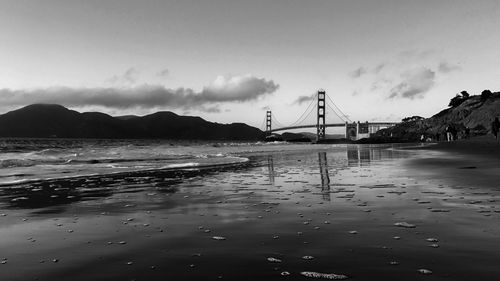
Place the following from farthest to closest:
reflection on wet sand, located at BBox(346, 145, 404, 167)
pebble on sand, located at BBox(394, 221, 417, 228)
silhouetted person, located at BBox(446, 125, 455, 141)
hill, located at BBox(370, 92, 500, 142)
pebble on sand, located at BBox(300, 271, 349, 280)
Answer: hill, located at BBox(370, 92, 500, 142), silhouetted person, located at BBox(446, 125, 455, 141), reflection on wet sand, located at BBox(346, 145, 404, 167), pebble on sand, located at BBox(394, 221, 417, 228), pebble on sand, located at BBox(300, 271, 349, 280)

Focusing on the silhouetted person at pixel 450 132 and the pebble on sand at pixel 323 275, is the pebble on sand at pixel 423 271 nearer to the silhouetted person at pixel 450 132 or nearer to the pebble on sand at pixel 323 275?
the pebble on sand at pixel 323 275

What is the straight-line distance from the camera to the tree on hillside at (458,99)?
144 m

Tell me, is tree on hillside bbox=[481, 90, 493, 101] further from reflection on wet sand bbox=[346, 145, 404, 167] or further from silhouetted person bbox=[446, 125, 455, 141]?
reflection on wet sand bbox=[346, 145, 404, 167]

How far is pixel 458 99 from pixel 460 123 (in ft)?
150

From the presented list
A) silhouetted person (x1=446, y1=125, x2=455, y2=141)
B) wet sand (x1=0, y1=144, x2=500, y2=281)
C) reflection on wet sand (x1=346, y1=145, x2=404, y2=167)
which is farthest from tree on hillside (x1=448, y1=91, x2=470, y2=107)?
wet sand (x1=0, y1=144, x2=500, y2=281)

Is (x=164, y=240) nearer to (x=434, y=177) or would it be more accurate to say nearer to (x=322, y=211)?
(x=322, y=211)

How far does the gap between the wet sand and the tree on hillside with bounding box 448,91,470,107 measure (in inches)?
6057

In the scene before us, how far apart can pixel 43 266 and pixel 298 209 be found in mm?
4725

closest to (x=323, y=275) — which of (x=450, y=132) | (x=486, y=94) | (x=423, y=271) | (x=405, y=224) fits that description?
(x=423, y=271)

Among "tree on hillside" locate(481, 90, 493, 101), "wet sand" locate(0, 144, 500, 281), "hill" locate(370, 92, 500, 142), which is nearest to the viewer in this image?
"wet sand" locate(0, 144, 500, 281)

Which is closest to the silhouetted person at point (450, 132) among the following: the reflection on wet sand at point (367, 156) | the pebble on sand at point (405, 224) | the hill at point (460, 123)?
the hill at point (460, 123)

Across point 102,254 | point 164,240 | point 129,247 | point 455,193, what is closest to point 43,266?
point 102,254

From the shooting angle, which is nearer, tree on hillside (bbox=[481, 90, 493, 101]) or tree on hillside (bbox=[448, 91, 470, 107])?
tree on hillside (bbox=[481, 90, 493, 101])

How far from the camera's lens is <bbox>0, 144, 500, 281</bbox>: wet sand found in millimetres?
4102
